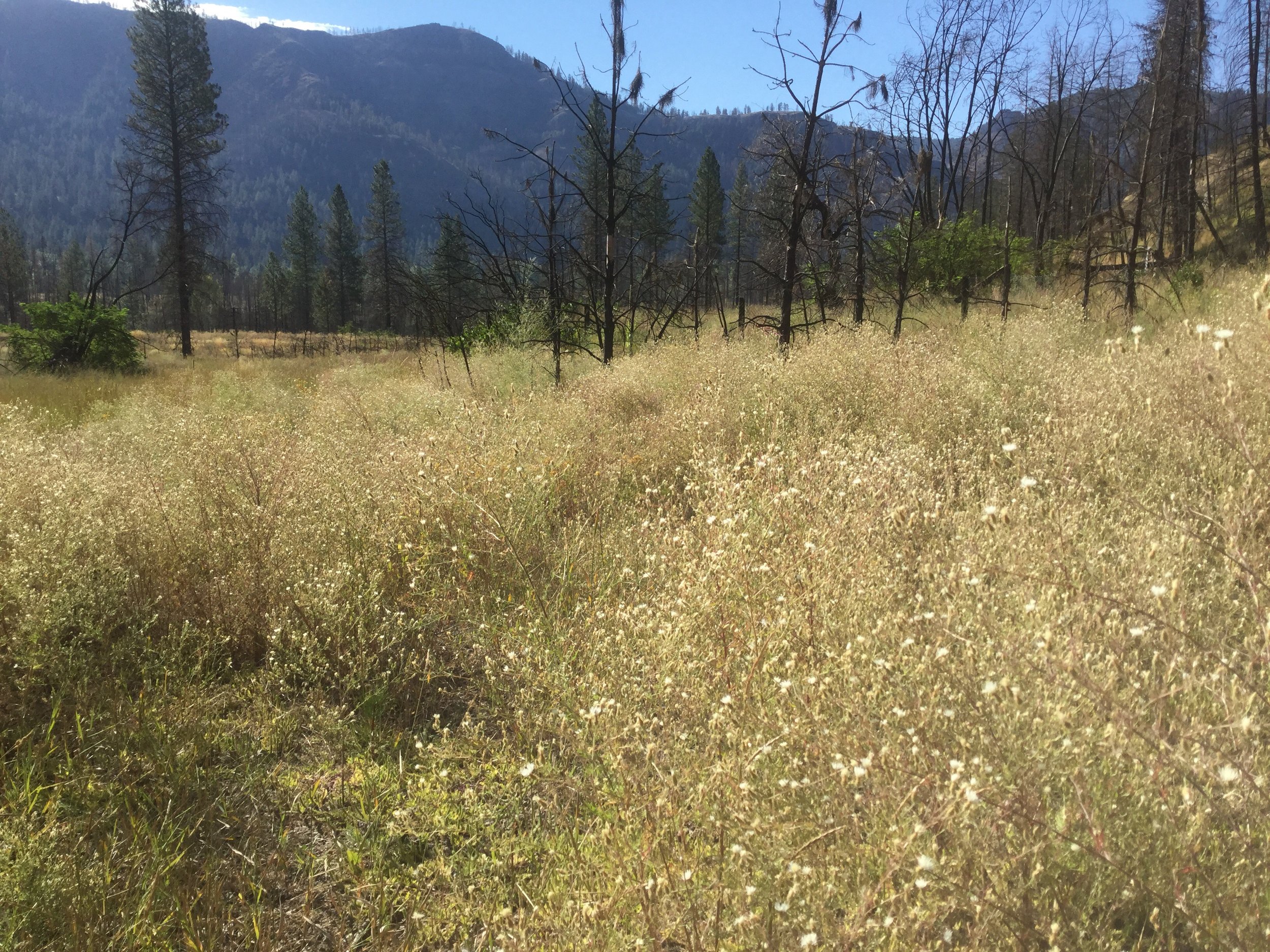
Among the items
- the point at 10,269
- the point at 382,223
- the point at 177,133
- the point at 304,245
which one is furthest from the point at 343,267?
the point at 177,133

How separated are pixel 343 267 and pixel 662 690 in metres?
59.4

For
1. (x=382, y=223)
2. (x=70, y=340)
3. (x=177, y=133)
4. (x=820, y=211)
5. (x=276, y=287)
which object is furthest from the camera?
(x=276, y=287)

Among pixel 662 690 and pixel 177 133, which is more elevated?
pixel 177 133

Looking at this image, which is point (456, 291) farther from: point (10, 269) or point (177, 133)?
point (10, 269)

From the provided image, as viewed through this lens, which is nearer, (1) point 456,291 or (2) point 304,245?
(1) point 456,291

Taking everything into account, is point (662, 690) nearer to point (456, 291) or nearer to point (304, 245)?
point (456, 291)

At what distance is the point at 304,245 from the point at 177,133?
32419mm

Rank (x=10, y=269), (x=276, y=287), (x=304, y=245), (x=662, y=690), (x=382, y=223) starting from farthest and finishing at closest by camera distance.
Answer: (x=276, y=287) → (x=304, y=245) → (x=382, y=223) → (x=10, y=269) → (x=662, y=690)

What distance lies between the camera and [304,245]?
53.2 m

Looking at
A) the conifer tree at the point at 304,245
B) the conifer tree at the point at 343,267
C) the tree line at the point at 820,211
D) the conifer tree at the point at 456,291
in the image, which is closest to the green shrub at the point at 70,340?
the tree line at the point at 820,211

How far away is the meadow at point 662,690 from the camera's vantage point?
4.90 feet

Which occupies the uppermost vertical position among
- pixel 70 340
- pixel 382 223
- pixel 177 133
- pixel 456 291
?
pixel 382 223

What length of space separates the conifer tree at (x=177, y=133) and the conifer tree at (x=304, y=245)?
29060mm

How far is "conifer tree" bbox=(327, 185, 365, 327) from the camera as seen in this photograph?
2061 inches
